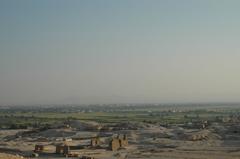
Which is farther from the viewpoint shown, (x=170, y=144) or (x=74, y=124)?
(x=74, y=124)

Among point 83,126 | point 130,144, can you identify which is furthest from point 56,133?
point 130,144

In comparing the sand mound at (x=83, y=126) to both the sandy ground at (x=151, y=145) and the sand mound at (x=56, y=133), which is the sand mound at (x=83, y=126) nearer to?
the sandy ground at (x=151, y=145)

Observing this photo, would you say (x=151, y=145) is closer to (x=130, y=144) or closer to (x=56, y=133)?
(x=130, y=144)

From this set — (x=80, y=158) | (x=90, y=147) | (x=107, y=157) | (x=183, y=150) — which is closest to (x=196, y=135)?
(x=183, y=150)

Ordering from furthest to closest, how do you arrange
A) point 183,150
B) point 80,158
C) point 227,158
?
point 183,150
point 227,158
point 80,158

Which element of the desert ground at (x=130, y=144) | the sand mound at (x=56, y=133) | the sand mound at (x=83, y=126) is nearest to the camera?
the desert ground at (x=130, y=144)

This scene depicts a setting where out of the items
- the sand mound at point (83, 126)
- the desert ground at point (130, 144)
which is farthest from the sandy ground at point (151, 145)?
the sand mound at point (83, 126)

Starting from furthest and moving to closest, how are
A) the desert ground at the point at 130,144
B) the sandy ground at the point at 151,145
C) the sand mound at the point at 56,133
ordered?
the sand mound at the point at 56,133
the sandy ground at the point at 151,145
the desert ground at the point at 130,144

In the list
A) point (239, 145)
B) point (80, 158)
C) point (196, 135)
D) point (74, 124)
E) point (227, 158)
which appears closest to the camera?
point (80, 158)

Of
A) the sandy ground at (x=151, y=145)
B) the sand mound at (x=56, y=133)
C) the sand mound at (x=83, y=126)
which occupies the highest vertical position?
the sand mound at (x=83, y=126)

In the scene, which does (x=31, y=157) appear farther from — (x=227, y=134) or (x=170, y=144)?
(x=227, y=134)
